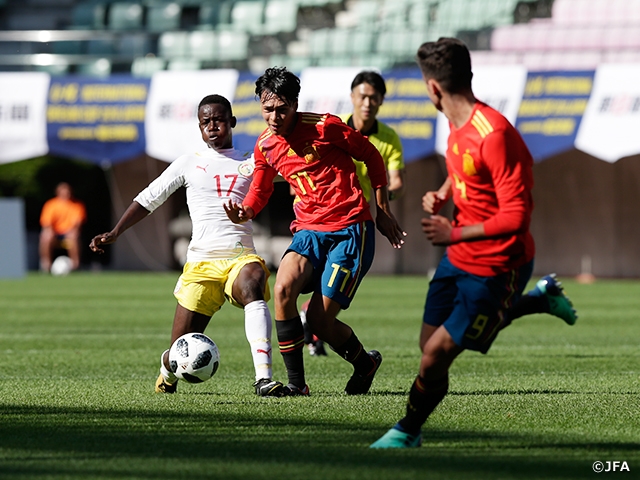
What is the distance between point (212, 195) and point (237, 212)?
2.62ft

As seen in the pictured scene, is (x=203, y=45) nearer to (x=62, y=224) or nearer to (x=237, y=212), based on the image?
(x=62, y=224)

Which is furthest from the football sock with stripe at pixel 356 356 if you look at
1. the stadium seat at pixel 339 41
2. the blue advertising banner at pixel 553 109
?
the stadium seat at pixel 339 41

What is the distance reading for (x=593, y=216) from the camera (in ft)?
82.8

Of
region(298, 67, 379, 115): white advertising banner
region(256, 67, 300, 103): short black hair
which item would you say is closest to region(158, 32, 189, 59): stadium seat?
region(298, 67, 379, 115): white advertising banner

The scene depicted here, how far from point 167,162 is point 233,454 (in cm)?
2234

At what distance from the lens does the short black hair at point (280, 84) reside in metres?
7.65

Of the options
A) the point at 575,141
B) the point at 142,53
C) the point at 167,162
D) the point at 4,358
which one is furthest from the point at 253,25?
the point at 4,358

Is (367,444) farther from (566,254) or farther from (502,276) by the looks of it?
(566,254)

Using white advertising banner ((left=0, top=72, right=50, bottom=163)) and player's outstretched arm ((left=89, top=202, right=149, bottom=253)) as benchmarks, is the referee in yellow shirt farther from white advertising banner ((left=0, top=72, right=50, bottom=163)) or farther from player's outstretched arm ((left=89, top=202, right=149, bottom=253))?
white advertising banner ((left=0, top=72, right=50, bottom=163))

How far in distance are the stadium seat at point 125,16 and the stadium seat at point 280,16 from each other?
363 cm

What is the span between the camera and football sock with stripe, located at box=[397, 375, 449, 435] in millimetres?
5770

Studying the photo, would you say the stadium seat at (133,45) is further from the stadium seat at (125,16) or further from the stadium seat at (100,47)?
the stadium seat at (125,16)

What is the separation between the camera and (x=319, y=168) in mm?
7883

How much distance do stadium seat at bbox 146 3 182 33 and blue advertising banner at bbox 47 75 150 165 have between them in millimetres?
6168
